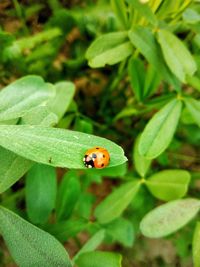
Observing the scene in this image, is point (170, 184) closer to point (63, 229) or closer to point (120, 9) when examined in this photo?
point (63, 229)

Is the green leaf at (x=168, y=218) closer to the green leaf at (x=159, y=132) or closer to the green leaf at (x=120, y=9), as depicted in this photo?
the green leaf at (x=159, y=132)

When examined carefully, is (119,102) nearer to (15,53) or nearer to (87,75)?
(87,75)

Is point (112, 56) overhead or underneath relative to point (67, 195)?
overhead

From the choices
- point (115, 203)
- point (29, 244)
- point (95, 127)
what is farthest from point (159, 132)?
point (95, 127)

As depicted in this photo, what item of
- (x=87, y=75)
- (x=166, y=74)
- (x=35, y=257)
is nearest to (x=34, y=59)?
(x=87, y=75)

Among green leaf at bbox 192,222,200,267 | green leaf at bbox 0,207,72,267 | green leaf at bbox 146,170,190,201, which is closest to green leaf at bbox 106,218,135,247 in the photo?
green leaf at bbox 146,170,190,201

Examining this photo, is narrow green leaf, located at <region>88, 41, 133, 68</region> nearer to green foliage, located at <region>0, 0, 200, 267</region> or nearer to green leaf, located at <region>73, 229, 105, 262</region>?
green foliage, located at <region>0, 0, 200, 267</region>
